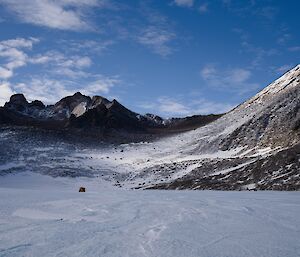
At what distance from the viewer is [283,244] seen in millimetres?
7426

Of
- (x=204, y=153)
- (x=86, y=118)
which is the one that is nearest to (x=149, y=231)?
(x=204, y=153)

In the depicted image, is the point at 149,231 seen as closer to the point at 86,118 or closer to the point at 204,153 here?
the point at 204,153

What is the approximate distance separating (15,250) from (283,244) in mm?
5166

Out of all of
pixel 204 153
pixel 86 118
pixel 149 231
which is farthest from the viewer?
pixel 86 118

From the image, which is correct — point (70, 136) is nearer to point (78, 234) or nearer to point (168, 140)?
point (168, 140)

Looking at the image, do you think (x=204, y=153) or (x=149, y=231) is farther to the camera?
(x=204, y=153)

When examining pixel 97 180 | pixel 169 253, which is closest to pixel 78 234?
pixel 169 253

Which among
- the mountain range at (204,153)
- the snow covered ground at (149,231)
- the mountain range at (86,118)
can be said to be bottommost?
the snow covered ground at (149,231)

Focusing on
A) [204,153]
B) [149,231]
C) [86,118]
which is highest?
[86,118]

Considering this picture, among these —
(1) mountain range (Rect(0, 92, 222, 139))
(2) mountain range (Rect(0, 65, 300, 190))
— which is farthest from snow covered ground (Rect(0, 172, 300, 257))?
(1) mountain range (Rect(0, 92, 222, 139))

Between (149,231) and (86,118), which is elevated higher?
(86,118)

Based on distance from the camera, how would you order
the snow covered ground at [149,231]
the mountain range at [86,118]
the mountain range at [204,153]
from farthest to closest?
the mountain range at [86,118], the mountain range at [204,153], the snow covered ground at [149,231]

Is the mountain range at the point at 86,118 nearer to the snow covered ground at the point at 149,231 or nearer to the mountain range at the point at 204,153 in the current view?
the mountain range at the point at 204,153

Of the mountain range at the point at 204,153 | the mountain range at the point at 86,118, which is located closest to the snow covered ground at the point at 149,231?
the mountain range at the point at 204,153
